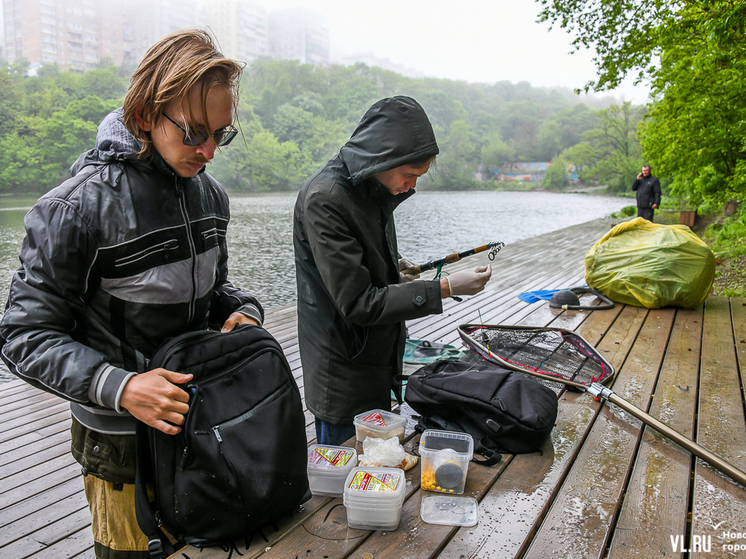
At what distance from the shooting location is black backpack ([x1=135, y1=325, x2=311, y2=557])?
1.16 metres

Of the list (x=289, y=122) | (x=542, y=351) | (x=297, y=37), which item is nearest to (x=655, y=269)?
(x=542, y=351)

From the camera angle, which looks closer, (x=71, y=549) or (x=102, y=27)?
(x=71, y=549)

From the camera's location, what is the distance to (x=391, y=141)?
1666 mm

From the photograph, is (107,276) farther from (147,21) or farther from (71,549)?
(147,21)

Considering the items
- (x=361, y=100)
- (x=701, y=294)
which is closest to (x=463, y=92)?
(x=361, y=100)

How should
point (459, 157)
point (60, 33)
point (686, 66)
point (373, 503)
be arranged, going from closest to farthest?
point (373, 503), point (686, 66), point (60, 33), point (459, 157)

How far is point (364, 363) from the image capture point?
5.99 ft

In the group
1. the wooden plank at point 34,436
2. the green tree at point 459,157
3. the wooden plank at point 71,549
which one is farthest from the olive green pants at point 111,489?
the green tree at point 459,157

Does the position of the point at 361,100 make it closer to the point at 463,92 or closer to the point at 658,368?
the point at 463,92

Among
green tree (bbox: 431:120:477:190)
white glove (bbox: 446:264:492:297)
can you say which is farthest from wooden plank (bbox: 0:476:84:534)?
green tree (bbox: 431:120:477:190)

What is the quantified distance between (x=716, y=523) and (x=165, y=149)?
1862 mm

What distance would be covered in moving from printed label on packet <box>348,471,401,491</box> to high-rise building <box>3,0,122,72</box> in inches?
1848

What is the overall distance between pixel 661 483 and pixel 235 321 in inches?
59.2

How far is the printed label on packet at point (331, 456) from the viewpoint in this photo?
1583 millimetres
